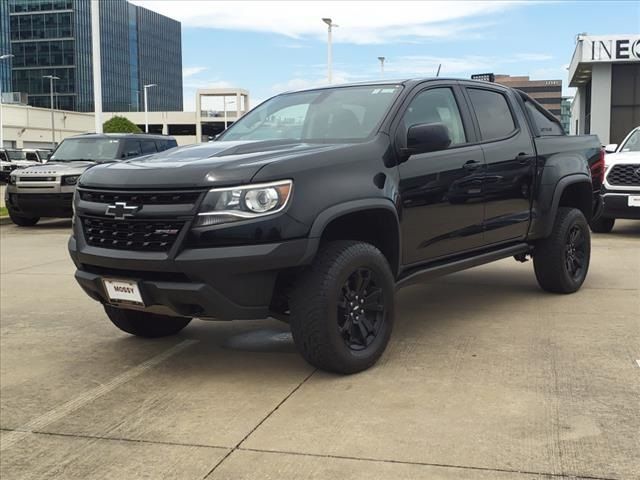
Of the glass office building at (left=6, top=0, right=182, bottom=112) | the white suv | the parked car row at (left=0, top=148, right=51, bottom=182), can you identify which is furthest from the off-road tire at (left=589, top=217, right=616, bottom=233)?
the glass office building at (left=6, top=0, right=182, bottom=112)

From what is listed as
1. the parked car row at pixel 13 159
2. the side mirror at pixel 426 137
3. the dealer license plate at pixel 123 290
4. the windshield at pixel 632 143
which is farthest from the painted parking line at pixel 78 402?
the parked car row at pixel 13 159

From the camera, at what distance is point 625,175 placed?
35.5 feet

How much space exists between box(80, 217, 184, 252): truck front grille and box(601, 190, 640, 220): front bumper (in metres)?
8.31

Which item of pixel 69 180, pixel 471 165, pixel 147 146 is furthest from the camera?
pixel 147 146

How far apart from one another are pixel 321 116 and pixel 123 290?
187 cm

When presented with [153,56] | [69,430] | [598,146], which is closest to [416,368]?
[69,430]

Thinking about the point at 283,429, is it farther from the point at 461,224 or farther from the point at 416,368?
the point at 461,224

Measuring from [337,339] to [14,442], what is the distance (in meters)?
1.74

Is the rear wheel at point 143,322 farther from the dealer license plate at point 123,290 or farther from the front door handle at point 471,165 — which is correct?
the front door handle at point 471,165

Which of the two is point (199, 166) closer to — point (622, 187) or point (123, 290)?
point (123, 290)

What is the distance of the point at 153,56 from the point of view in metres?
134

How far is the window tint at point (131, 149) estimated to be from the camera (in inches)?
544

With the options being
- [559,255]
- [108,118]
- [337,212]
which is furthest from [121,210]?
[108,118]

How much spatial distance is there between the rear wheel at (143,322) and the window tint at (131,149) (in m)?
8.97
